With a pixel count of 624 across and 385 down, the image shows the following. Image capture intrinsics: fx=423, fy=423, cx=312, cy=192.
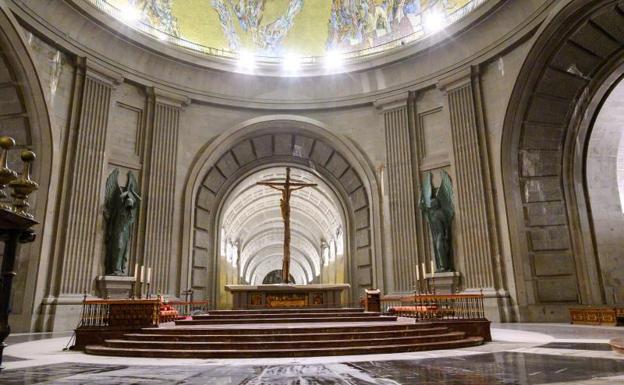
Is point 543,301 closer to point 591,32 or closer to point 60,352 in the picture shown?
point 591,32

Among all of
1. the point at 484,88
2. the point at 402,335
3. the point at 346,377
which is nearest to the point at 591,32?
the point at 484,88

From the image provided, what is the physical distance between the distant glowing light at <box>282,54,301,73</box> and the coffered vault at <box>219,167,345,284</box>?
4285mm

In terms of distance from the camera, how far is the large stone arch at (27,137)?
11.0 metres

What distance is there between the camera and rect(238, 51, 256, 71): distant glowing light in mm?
16734

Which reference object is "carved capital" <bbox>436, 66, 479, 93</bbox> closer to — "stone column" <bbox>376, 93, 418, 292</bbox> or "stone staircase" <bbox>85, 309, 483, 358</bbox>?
"stone column" <bbox>376, 93, 418, 292</bbox>

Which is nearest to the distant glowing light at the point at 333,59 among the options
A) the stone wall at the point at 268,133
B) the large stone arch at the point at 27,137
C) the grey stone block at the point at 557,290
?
the stone wall at the point at 268,133

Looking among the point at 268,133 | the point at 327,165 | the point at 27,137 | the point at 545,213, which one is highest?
the point at 268,133

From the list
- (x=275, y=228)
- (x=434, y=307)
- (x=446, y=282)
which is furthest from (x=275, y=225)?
(x=434, y=307)

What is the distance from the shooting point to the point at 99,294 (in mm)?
12633

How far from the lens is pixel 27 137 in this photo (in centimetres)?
1200

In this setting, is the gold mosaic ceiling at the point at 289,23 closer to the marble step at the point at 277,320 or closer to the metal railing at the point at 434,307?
the metal railing at the point at 434,307

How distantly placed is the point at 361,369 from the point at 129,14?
15.0 metres

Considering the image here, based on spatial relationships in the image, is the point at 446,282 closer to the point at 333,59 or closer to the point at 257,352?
the point at 257,352

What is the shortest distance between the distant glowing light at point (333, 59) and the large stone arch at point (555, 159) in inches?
280
